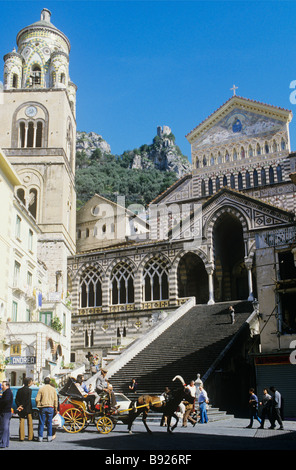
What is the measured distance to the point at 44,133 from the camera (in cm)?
4378

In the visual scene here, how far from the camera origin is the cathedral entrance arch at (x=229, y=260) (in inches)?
1479

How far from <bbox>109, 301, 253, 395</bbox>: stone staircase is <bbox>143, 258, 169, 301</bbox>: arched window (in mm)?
5590

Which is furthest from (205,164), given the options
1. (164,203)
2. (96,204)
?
(96,204)

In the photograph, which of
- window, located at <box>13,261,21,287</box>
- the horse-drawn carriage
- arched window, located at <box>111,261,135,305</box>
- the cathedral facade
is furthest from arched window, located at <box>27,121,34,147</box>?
the horse-drawn carriage

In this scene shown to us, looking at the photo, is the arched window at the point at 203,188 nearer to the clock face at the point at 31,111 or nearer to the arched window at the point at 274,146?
the arched window at the point at 274,146

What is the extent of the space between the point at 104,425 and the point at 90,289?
2637 centimetres

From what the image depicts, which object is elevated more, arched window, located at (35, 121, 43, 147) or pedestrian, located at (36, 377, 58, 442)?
arched window, located at (35, 121, 43, 147)

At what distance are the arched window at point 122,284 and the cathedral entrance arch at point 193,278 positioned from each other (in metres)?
3.61

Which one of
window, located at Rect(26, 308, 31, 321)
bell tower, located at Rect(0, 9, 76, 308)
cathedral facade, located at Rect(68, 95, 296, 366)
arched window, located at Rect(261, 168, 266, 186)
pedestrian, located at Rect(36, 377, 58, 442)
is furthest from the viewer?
arched window, located at Rect(261, 168, 266, 186)

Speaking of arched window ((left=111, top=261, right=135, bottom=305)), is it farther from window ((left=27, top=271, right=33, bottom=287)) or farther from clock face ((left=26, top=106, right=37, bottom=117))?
clock face ((left=26, top=106, right=37, bottom=117))

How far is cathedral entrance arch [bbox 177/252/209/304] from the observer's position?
38031mm

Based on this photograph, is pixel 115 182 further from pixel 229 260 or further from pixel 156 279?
pixel 156 279

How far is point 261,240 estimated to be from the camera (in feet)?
78.5

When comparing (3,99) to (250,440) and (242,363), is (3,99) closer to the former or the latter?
(242,363)
